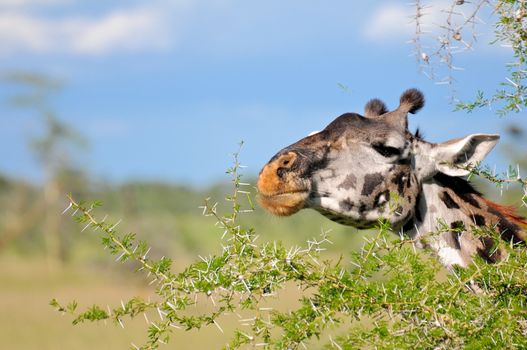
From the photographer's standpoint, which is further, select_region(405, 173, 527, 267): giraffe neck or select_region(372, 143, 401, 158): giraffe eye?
select_region(372, 143, 401, 158): giraffe eye

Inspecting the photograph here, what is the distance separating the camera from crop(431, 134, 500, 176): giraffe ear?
20.0 ft

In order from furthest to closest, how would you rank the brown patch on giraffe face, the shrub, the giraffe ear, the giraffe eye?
1. the giraffe eye
2. the giraffe ear
3. the brown patch on giraffe face
4. the shrub

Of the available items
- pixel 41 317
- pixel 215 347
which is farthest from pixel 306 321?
pixel 41 317

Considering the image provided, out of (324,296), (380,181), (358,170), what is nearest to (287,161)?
(358,170)

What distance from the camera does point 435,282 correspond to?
4.16 meters

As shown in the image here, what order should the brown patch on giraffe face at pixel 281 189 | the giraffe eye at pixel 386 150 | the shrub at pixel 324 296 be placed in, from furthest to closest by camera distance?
the giraffe eye at pixel 386 150 → the brown patch on giraffe face at pixel 281 189 → the shrub at pixel 324 296

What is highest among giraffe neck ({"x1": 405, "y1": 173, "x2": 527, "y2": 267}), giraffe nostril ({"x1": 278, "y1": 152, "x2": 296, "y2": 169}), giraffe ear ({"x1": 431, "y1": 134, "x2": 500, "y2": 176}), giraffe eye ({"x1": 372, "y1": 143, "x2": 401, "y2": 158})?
giraffe nostril ({"x1": 278, "y1": 152, "x2": 296, "y2": 169})

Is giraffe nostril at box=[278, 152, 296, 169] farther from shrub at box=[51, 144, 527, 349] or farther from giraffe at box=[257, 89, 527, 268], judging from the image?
shrub at box=[51, 144, 527, 349]

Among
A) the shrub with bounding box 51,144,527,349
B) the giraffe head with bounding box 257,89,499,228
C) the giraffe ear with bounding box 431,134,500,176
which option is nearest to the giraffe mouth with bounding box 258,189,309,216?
the giraffe head with bounding box 257,89,499,228

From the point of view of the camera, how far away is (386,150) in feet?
20.8

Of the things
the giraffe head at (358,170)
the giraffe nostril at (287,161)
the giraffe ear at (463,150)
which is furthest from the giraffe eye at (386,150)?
the giraffe nostril at (287,161)

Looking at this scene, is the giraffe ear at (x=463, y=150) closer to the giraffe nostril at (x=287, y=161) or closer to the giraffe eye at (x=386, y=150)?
the giraffe eye at (x=386, y=150)

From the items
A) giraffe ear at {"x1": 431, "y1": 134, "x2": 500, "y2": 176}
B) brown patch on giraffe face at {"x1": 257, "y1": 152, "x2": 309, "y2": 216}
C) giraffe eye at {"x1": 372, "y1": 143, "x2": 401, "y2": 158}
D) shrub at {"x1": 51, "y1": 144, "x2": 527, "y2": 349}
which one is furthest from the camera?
giraffe eye at {"x1": 372, "y1": 143, "x2": 401, "y2": 158}

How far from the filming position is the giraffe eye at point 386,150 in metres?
6.34
